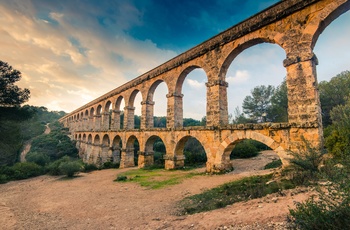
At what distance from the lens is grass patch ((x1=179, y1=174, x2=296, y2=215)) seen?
475cm

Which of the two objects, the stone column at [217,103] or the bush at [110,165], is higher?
the stone column at [217,103]

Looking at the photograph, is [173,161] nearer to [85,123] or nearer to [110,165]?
[110,165]

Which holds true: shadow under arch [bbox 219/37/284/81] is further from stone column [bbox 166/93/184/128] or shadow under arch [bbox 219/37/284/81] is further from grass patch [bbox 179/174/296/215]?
grass patch [bbox 179/174/296/215]

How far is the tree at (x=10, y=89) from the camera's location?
36.8 ft

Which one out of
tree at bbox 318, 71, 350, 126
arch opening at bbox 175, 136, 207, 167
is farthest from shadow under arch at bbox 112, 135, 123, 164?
tree at bbox 318, 71, 350, 126

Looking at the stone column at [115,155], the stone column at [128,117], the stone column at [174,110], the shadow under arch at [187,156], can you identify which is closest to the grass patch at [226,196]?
the shadow under arch at [187,156]

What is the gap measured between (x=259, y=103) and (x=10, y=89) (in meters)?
31.3

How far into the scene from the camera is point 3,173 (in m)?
13.1

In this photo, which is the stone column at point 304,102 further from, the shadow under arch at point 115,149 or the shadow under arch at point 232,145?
the shadow under arch at point 115,149

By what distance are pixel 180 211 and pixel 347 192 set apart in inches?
148

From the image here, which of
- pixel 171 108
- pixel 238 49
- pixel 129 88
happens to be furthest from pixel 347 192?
pixel 129 88

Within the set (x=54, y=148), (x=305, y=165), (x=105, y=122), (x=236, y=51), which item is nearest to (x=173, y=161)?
(x=236, y=51)

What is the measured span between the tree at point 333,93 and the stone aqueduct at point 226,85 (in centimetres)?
1679

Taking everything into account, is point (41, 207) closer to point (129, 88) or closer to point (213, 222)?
point (213, 222)
